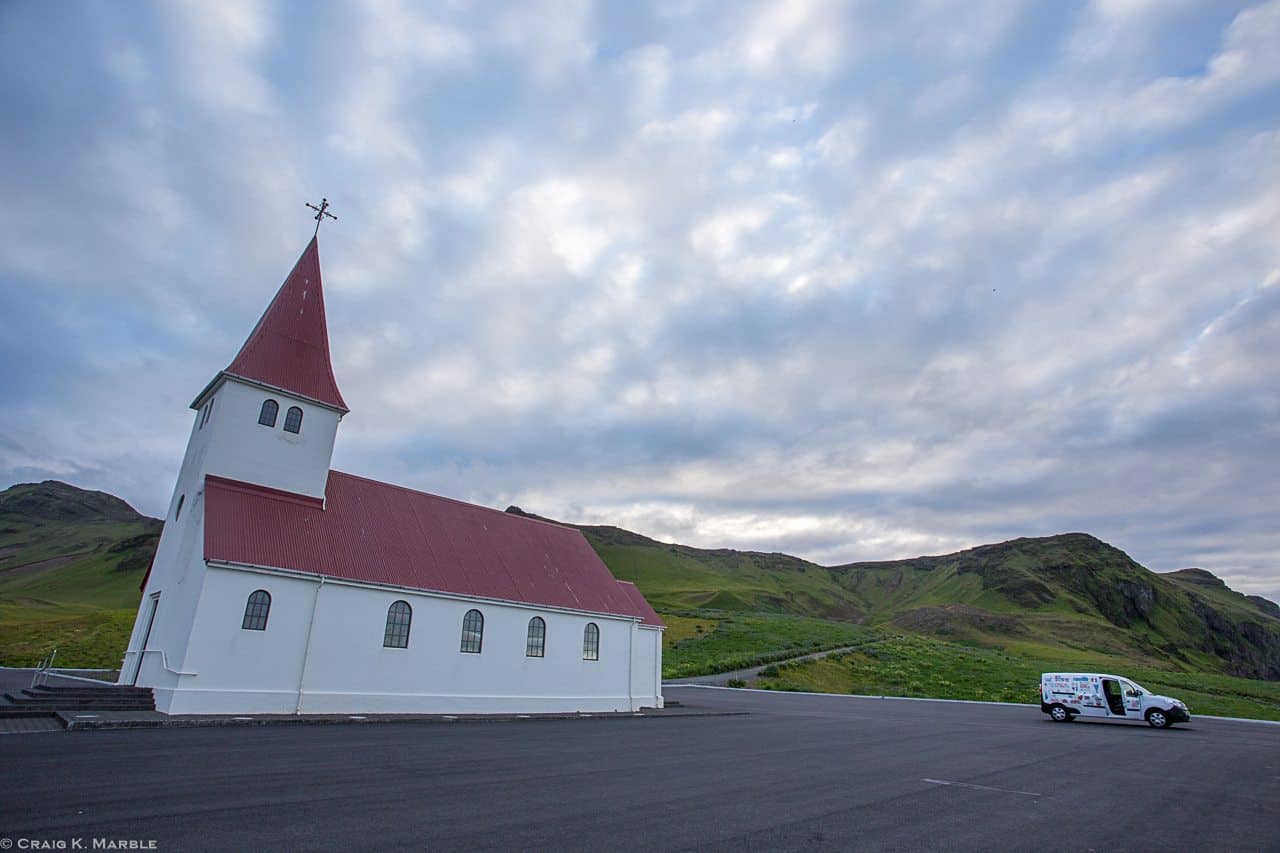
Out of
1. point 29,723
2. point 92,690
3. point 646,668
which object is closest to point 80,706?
point 92,690

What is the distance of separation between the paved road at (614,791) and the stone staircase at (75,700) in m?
4.43

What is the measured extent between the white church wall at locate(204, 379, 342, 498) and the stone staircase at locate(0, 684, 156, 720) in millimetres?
6641

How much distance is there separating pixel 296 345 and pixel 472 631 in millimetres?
12320

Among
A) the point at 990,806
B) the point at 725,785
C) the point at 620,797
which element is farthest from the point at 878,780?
the point at 620,797

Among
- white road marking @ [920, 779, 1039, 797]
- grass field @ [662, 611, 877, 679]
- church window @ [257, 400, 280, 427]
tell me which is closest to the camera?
white road marking @ [920, 779, 1039, 797]

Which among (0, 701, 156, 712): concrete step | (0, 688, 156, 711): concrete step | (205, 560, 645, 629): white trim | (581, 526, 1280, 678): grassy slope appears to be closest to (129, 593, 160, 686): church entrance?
(0, 688, 156, 711): concrete step

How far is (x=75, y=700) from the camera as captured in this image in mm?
17125

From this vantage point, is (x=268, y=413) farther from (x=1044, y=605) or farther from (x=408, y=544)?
(x=1044, y=605)

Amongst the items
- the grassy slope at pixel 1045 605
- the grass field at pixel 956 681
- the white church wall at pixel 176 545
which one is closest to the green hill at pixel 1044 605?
the grassy slope at pixel 1045 605

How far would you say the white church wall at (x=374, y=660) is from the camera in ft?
59.1

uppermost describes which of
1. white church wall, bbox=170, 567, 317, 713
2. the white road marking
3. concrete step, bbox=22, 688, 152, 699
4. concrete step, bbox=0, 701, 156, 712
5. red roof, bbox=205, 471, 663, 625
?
red roof, bbox=205, 471, 663, 625

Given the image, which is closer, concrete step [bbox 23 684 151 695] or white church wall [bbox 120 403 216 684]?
concrete step [bbox 23 684 151 695]

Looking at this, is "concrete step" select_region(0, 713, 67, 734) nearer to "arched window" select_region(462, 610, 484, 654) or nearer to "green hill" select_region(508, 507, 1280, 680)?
"arched window" select_region(462, 610, 484, 654)

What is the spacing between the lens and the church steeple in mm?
22594
